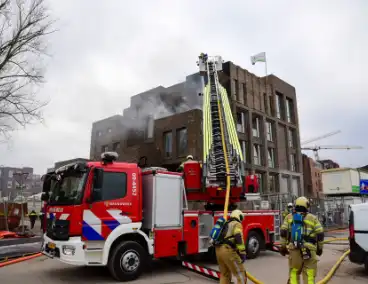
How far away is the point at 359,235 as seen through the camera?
6859mm

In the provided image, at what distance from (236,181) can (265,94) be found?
22.5 meters

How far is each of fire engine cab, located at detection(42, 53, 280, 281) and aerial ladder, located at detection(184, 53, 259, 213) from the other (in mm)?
31

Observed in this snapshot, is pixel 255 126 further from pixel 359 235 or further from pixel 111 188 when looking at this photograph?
pixel 111 188

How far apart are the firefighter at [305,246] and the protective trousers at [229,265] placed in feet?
2.43

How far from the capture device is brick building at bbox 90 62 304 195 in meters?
24.8

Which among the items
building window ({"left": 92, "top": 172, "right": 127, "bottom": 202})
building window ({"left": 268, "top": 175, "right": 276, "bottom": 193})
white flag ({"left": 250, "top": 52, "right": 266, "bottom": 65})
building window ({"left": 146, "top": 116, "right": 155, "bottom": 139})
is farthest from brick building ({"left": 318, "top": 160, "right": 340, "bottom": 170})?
building window ({"left": 92, "top": 172, "right": 127, "bottom": 202})

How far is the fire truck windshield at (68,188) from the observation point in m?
6.40

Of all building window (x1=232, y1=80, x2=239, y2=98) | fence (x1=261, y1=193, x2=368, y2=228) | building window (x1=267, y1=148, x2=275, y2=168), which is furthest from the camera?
building window (x1=267, y1=148, x2=275, y2=168)

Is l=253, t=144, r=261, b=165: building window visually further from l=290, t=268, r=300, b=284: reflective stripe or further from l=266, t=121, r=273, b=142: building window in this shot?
l=290, t=268, r=300, b=284: reflective stripe

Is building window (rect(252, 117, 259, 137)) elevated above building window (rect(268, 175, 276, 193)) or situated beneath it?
elevated above

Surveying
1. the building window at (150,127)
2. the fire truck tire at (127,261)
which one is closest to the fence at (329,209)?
the building window at (150,127)

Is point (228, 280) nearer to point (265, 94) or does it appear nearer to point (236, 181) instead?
point (236, 181)

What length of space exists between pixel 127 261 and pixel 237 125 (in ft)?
68.3

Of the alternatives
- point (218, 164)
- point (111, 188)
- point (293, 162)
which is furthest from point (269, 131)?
point (111, 188)
